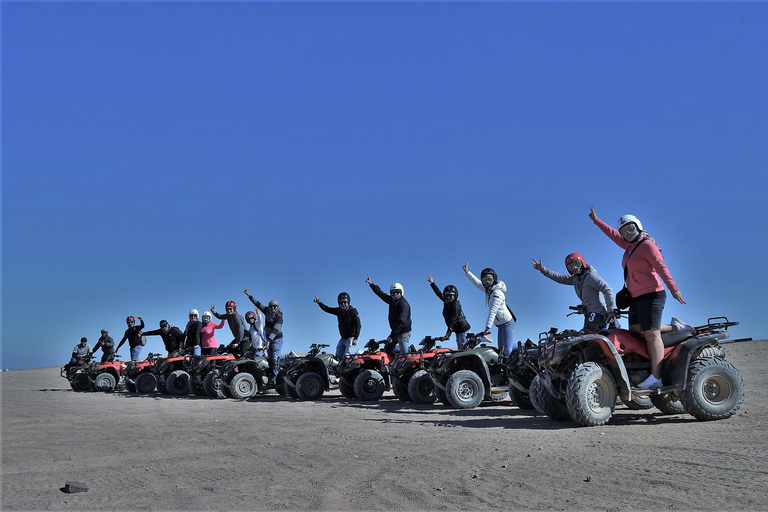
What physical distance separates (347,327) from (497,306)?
193 inches

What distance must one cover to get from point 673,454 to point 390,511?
291cm

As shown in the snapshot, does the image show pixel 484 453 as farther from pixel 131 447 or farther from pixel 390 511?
pixel 131 447

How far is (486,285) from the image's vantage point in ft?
41.6

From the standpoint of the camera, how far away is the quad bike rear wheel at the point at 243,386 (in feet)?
55.4

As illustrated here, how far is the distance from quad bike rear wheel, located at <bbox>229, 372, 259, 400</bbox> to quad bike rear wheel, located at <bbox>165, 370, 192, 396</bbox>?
256cm

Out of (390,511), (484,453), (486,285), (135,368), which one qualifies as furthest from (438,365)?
(135,368)

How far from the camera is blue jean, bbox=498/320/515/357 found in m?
12.4

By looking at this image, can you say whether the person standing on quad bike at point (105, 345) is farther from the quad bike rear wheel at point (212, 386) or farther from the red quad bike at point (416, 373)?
the red quad bike at point (416, 373)

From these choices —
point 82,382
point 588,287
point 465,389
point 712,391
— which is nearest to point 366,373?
point 465,389

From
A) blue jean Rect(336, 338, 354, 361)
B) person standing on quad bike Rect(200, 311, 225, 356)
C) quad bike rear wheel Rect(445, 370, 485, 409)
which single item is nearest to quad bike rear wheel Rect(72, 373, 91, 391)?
person standing on quad bike Rect(200, 311, 225, 356)

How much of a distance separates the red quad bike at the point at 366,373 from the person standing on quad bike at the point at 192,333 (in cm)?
693

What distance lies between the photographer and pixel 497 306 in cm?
1227

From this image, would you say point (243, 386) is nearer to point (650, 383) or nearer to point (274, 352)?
point (274, 352)

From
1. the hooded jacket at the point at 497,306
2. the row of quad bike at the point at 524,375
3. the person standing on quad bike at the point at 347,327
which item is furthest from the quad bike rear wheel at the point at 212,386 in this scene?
the hooded jacket at the point at 497,306
